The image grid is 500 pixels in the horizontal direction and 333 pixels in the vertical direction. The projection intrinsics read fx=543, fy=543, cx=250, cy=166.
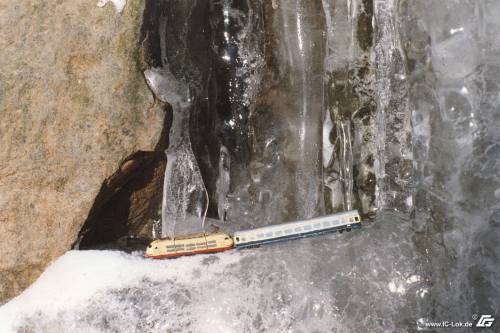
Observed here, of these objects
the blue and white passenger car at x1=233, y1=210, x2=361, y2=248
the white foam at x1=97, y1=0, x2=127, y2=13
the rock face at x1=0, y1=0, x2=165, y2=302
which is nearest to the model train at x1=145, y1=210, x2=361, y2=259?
the blue and white passenger car at x1=233, y1=210, x2=361, y2=248

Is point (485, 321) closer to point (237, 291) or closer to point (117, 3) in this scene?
point (237, 291)

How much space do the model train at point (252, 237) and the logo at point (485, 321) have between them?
33.5 inches

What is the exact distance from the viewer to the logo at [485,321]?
3068 millimetres

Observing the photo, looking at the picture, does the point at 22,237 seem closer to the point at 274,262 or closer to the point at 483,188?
the point at 274,262

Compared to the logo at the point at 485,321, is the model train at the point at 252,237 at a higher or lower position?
higher

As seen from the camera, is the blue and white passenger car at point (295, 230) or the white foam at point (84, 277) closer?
the white foam at point (84, 277)

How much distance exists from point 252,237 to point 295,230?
0.26 meters

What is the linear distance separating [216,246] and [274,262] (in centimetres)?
36

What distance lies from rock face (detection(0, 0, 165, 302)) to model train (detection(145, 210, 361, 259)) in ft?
1.74

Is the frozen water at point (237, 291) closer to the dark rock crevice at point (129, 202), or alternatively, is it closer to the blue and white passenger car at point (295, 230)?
the blue and white passenger car at point (295, 230)

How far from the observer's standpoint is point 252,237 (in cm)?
328

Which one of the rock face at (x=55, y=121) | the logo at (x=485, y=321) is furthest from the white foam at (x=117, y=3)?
the logo at (x=485, y=321)

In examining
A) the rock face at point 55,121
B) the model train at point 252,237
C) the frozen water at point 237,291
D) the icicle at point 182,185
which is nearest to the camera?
the frozen water at point 237,291

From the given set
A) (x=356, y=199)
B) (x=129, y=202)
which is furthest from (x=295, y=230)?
(x=129, y=202)
